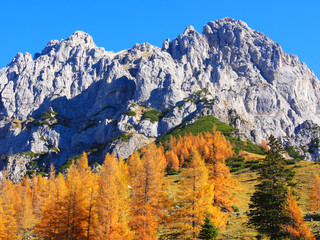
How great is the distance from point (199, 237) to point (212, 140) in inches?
675

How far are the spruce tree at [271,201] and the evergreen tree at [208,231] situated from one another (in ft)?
18.2

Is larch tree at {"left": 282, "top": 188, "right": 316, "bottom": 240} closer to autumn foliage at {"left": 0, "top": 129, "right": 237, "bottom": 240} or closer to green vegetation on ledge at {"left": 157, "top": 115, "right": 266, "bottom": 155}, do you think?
autumn foliage at {"left": 0, "top": 129, "right": 237, "bottom": 240}

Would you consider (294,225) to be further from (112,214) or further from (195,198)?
(112,214)

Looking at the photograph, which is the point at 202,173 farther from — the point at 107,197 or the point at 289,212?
the point at 107,197

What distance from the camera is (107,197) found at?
34688 millimetres

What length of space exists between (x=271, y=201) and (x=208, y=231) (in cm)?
861

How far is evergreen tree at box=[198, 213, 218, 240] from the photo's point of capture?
93.4 feet

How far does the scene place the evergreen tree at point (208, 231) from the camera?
93.4 feet

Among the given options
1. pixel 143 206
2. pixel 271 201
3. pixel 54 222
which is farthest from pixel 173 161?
pixel 271 201

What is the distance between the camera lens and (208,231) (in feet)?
93.7

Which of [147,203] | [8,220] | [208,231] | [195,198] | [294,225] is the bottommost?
[208,231]

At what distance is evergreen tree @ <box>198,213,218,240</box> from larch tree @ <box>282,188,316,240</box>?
829 centimetres

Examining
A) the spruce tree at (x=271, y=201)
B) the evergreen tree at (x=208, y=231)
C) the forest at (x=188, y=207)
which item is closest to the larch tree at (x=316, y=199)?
the forest at (x=188, y=207)

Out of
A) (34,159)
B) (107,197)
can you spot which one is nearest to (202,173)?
(107,197)
